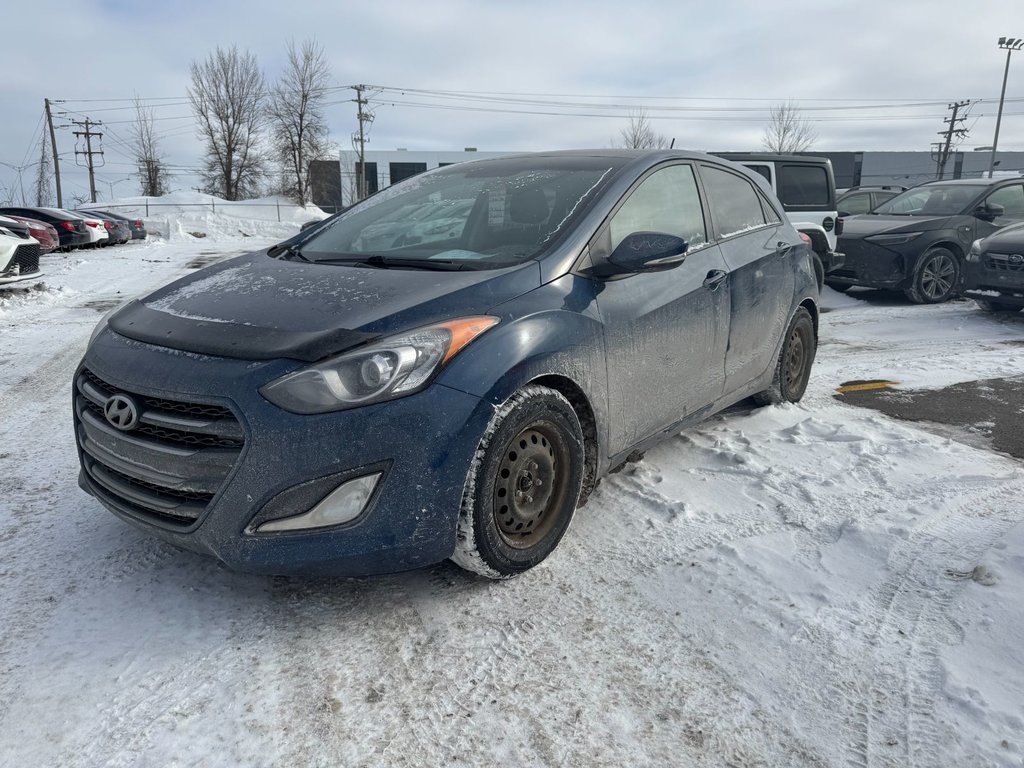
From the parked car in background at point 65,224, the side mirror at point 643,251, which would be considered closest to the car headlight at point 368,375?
the side mirror at point 643,251

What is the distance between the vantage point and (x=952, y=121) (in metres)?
58.3

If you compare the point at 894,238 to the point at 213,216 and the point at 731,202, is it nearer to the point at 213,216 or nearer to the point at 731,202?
the point at 731,202

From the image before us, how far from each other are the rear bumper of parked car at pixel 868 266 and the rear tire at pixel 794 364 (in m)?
5.69

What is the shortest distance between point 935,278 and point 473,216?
877 centimetres

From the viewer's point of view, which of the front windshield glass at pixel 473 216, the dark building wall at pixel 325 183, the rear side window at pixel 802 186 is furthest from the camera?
the dark building wall at pixel 325 183

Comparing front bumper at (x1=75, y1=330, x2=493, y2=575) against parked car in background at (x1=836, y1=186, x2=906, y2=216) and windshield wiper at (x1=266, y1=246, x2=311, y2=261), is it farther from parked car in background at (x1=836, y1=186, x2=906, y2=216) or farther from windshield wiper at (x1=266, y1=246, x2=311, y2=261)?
parked car in background at (x1=836, y1=186, x2=906, y2=216)

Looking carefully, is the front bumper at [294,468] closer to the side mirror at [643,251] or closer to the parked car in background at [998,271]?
the side mirror at [643,251]

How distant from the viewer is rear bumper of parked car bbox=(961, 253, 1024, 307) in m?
8.15

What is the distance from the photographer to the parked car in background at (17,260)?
989 cm

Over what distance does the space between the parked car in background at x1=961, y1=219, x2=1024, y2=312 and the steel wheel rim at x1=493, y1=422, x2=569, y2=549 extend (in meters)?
7.73

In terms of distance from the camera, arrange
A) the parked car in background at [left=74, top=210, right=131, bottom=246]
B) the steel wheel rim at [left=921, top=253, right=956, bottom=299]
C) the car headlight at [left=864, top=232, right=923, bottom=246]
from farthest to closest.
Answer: the parked car in background at [left=74, top=210, right=131, bottom=246] < the steel wheel rim at [left=921, top=253, right=956, bottom=299] < the car headlight at [left=864, top=232, right=923, bottom=246]

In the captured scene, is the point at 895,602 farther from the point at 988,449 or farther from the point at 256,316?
the point at 256,316

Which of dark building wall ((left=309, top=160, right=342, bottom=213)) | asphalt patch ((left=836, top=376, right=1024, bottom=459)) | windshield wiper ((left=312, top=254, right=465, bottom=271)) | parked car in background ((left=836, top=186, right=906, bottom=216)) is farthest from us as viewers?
dark building wall ((left=309, top=160, right=342, bottom=213))

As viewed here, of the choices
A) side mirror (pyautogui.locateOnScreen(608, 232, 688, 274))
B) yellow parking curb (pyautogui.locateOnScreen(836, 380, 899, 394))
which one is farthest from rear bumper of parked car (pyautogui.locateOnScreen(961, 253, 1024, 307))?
side mirror (pyautogui.locateOnScreen(608, 232, 688, 274))
